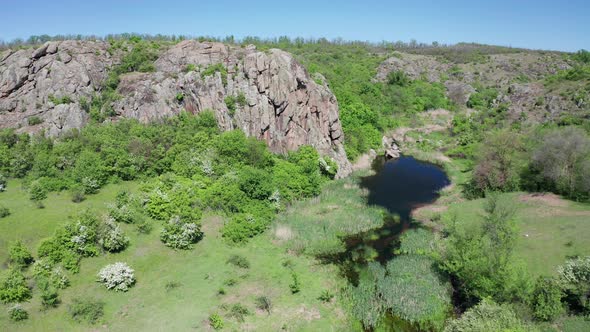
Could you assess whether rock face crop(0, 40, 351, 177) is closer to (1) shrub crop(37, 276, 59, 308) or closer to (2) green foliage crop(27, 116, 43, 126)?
(2) green foliage crop(27, 116, 43, 126)

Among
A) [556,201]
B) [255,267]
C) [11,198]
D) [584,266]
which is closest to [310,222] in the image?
[255,267]

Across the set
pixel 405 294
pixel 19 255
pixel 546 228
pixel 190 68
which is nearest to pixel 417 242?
pixel 405 294

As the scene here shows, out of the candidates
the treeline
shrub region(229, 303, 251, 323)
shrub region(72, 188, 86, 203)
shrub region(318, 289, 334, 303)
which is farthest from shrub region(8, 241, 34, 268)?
shrub region(318, 289, 334, 303)

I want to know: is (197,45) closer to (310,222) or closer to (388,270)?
(310,222)

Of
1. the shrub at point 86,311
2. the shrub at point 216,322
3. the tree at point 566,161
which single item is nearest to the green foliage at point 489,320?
the shrub at point 216,322

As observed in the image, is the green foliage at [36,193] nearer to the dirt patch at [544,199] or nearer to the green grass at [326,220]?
the green grass at [326,220]

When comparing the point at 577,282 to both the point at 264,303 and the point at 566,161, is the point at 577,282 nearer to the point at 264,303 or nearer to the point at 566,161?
the point at 264,303
